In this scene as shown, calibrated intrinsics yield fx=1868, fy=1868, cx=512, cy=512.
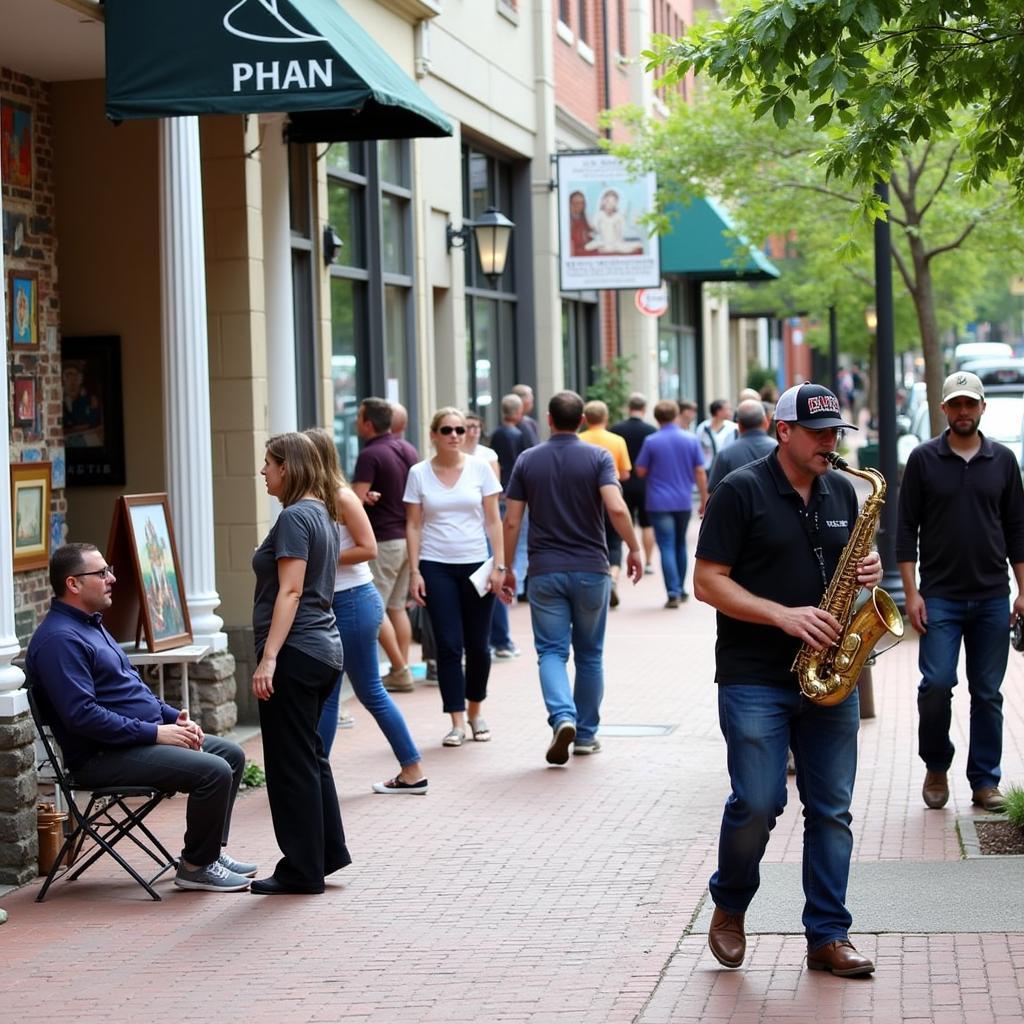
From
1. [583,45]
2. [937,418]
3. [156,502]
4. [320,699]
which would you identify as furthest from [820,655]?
[583,45]

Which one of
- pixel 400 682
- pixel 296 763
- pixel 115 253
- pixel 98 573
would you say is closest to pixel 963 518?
pixel 296 763

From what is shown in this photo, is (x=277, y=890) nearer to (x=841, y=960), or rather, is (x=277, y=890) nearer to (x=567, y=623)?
(x=841, y=960)

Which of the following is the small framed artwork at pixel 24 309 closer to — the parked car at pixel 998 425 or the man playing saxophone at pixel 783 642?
the man playing saxophone at pixel 783 642

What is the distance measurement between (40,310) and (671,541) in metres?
8.59

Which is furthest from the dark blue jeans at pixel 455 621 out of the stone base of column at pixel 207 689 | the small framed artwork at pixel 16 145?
the small framed artwork at pixel 16 145

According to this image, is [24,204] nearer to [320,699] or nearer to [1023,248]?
[320,699]

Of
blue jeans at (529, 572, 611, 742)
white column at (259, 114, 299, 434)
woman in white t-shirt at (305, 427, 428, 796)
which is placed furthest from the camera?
white column at (259, 114, 299, 434)

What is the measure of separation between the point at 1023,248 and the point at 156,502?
16.1 m

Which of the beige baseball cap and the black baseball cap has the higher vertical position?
the beige baseball cap

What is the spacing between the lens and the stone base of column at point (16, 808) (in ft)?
26.4

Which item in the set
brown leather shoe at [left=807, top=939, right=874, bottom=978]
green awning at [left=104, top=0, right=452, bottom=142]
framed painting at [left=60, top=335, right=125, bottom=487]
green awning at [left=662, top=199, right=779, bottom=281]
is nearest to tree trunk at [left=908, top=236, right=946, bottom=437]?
green awning at [left=662, top=199, right=779, bottom=281]

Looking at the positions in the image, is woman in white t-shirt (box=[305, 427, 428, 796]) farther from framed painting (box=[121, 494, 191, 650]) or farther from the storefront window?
the storefront window

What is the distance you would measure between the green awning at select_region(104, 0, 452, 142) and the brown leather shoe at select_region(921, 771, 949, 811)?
459 cm

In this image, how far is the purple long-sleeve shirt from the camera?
7504mm
